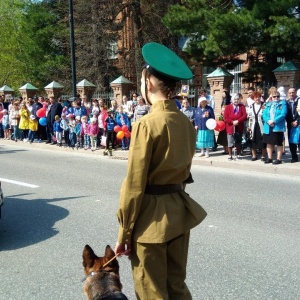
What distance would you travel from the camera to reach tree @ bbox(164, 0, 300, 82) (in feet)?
58.5

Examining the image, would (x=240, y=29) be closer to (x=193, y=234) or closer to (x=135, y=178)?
(x=193, y=234)

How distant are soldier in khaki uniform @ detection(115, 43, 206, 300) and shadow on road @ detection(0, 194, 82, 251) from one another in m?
3.44

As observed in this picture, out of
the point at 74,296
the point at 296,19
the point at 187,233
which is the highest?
the point at 296,19

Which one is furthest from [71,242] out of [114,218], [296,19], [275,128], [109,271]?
Answer: [296,19]

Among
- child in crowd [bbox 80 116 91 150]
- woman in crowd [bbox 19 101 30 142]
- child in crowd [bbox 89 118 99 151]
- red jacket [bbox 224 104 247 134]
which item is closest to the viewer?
red jacket [bbox 224 104 247 134]

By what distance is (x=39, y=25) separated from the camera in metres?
36.3

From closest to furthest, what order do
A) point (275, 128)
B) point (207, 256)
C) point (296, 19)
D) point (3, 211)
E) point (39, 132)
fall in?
point (207, 256)
point (3, 211)
point (275, 128)
point (296, 19)
point (39, 132)

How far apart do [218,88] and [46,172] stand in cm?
878

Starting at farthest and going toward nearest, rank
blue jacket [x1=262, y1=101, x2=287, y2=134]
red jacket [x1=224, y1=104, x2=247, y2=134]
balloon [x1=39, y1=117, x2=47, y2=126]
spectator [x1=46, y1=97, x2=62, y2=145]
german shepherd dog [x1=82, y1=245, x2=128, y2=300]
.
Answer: balloon [x1=39, y1=117, x2=47, y2=126] < spectator [x1=46, y1=97, x2=62, y2=145] < red jacket [x1=224, y1=104, x2=247, y2=134] < blue jacket [x1=262, y1=101, x2=287, y2=134] < german shepherd dog [x1=82, y1=245, x2=128, y2=300]

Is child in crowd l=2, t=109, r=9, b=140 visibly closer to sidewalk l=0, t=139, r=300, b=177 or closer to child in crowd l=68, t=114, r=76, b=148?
child in crowd l=68, t=114, r=76, b=148

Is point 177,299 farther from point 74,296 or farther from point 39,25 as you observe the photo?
point 39,25

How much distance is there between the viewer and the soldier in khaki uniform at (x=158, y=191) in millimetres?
2746

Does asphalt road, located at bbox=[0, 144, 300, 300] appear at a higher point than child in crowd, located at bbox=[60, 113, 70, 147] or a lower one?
lower

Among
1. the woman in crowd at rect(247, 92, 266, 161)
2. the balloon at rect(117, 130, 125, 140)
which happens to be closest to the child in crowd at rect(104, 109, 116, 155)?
the balloon at rect(117, 130, 125, 140)
